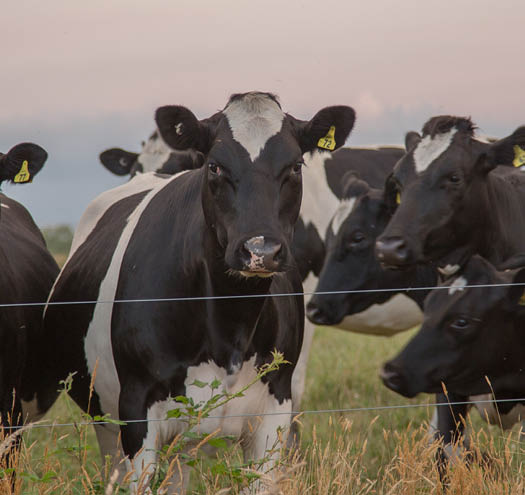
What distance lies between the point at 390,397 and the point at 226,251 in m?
4.46

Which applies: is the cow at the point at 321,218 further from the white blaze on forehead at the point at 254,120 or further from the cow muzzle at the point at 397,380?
the white blaze on forehead at the point at 254,120

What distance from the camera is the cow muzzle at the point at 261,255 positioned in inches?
147

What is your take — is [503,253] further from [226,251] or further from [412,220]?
[226,251]

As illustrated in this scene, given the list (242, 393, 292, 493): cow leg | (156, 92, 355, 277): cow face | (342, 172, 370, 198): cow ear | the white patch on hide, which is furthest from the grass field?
(342, 172, 370, 198): cow ear

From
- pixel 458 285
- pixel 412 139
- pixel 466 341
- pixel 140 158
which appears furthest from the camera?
pixel 140 158

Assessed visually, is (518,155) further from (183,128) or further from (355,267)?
(183,128)

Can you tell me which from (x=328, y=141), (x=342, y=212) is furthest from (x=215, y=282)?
(x=342, y=212)

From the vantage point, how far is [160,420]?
4180 millimetres

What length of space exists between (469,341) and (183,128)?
1.82 metres

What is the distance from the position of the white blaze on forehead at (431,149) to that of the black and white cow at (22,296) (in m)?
2.12

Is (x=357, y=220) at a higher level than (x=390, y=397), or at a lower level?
higher

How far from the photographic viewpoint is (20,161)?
5.16 m

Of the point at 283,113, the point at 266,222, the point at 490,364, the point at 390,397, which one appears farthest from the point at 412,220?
the point at 390,397

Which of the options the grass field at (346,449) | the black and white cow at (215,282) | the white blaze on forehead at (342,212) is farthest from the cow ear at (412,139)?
the grass field at (346,449)
